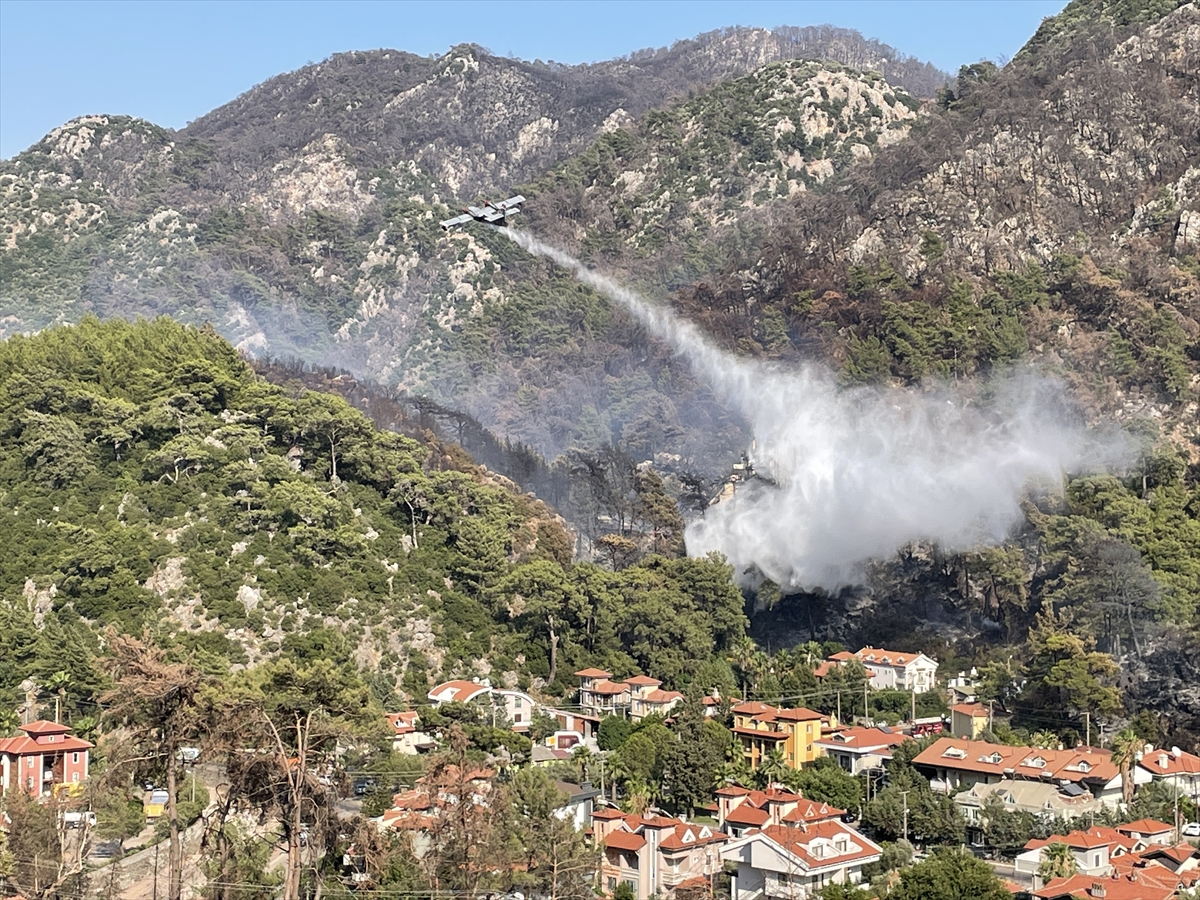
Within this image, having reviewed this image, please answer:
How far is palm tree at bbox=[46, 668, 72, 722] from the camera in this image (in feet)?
209

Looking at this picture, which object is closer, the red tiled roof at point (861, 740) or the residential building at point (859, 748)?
the residential building at point (859, 748)

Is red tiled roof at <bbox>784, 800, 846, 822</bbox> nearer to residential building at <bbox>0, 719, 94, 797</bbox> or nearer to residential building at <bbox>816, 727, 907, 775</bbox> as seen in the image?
residential building at <bbox>816, 727, 907, 775</bbox>

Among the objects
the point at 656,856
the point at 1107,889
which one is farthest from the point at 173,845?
the point at 1107,889

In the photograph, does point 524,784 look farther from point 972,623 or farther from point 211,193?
point 211,193

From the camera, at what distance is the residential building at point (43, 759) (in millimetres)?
56500

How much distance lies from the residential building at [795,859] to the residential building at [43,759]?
2131 centimetres

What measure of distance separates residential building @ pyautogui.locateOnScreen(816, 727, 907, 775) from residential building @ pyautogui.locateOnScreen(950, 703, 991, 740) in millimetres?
2728

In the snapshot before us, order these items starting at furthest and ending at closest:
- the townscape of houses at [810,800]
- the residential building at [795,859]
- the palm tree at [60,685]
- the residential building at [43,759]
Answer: the palm tree at [60,685]
the residential building at [43,759]
the townscape of houses at [810,800]
the residential building at [795,859]

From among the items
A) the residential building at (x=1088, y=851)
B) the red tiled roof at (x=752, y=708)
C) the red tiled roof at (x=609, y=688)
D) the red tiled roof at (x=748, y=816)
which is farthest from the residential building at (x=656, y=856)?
the red tiled roof at (x=609, y=688)

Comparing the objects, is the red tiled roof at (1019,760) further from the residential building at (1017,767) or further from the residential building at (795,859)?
the residential building at (795,859)

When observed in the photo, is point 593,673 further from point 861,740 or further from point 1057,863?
point 1057,863

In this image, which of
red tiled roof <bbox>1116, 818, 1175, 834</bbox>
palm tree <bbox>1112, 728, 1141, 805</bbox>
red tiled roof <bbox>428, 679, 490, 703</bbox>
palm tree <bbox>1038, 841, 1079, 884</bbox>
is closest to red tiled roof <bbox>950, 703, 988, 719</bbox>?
palm tree <bbox>1112, 728, 1141, 805</bbox>

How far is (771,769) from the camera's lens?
61.9 metres

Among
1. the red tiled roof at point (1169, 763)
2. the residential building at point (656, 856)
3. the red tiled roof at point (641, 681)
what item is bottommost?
the residential building at point (656, 856)
